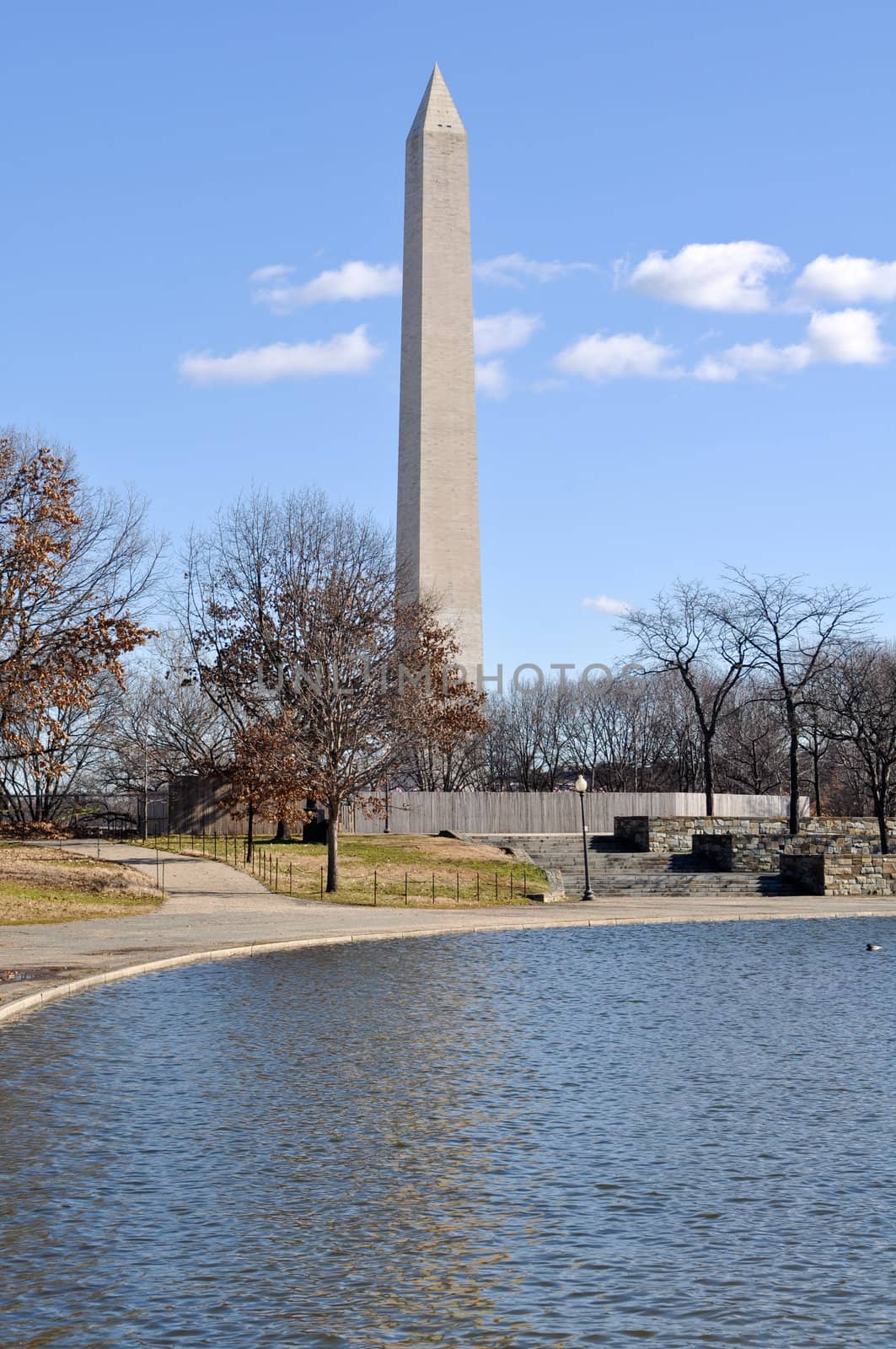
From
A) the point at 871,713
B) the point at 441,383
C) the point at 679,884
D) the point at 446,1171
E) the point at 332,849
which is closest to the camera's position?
the point at 446,1171

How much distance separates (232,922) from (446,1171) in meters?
18.5

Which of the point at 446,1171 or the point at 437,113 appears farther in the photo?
the point at 437,113

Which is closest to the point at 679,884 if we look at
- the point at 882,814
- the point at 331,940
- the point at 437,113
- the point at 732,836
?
the point at 732,836

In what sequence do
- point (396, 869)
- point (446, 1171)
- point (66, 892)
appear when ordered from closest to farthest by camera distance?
point (446, 1171) < point (66, 892) < point (396, 869)

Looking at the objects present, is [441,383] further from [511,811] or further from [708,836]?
[708,836]

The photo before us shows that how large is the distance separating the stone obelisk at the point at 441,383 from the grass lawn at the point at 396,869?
1101 centimetres

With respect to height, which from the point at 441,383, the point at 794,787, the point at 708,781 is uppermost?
the point at 441,383

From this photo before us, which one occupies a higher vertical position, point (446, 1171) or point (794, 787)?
point (794, 787)

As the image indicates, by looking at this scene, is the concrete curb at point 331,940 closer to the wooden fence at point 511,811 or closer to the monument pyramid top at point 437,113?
the wooden fence at point 511,811

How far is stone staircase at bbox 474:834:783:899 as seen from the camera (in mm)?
41312

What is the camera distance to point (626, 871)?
1757 inches

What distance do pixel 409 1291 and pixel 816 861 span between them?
36368 mm

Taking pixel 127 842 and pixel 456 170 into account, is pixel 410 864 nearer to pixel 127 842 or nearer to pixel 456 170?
pixel 127 842

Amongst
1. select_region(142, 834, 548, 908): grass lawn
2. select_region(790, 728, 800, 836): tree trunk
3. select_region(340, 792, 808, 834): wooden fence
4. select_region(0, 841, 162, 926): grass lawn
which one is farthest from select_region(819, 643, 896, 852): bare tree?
select_region(0, 841, 162, 926): grass lawn
